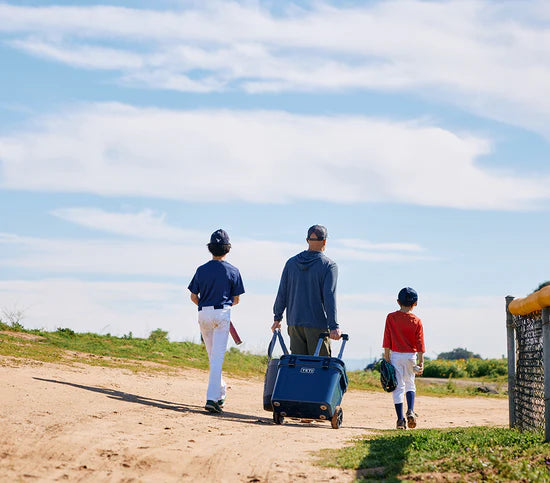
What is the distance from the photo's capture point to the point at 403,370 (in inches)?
462

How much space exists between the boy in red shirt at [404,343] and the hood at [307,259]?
1415 millimetres

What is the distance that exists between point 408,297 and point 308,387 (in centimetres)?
219

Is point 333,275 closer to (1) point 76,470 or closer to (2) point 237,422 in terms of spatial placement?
(2) point 237,422

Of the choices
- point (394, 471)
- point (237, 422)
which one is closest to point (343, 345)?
point (237, 422)

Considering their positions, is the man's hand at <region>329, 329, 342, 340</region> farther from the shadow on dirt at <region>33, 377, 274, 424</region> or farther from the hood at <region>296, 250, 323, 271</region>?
the shadow on dirt at <region>33, 377, 274, 424</region>

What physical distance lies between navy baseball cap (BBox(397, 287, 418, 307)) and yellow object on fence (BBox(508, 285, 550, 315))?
52.4 inches

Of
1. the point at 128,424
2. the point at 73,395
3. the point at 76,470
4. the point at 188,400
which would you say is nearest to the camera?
the point at 76,470

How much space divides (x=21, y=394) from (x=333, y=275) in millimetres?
4325

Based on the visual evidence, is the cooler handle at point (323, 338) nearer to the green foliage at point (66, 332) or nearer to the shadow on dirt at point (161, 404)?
the shadow on dirt at point (161, 404)

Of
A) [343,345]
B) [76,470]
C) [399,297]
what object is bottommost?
[76,470]

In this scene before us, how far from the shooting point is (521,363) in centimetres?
1175

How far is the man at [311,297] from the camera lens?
11102 mm

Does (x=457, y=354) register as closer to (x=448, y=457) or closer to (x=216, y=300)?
(x=216, y=300)

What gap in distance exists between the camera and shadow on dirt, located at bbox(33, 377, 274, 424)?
11.4 meters
